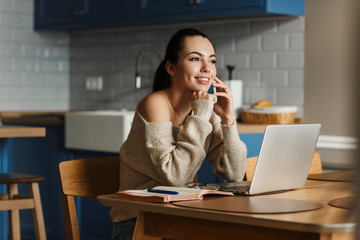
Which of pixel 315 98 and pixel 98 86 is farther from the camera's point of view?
pixel 98 86

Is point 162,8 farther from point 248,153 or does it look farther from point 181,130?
point 181,130

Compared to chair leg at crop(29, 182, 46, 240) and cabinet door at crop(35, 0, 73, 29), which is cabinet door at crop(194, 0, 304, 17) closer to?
cabinet door at crop(35, 0, 73, 29)

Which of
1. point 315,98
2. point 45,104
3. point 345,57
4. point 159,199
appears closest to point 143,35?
point 45,104

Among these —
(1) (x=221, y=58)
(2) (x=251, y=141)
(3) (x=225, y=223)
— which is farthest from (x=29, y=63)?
(3) (x=225, y=223)

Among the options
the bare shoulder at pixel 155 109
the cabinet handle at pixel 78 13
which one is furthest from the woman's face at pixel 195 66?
the cabinet handle at pixel 78 13

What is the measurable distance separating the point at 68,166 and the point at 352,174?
4.90 feet

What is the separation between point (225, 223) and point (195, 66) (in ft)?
2.50

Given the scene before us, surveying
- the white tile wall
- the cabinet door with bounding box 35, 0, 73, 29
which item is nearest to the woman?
the cabinet door with bounding box 35, 0, 73, 29

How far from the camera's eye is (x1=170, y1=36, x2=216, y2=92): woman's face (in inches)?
68.6

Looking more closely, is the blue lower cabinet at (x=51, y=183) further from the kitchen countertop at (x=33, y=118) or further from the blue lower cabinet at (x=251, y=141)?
the blue lower cabinet at (x=251, y=141)

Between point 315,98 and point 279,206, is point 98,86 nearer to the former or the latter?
point 315,98

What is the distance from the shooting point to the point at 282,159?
1.37 meters

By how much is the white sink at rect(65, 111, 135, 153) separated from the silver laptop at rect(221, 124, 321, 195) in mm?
1835

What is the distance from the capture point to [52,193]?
3.79 meters
